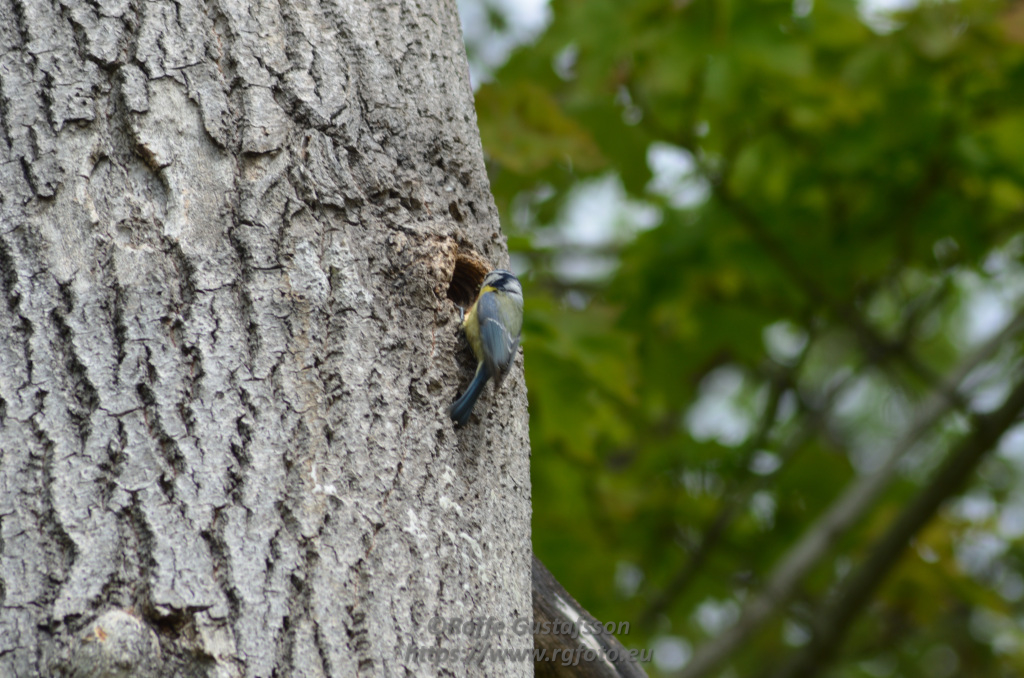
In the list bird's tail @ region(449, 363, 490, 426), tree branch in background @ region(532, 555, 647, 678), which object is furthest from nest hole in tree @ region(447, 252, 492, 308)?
tree branch in background @ region(532, 555, 647, 678)

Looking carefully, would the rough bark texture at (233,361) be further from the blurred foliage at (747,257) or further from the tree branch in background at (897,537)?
the tree branch in background at (897,537)

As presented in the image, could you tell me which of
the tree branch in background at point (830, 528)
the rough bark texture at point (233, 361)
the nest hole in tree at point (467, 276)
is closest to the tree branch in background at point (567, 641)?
the rough bark texture at point (233, 361)

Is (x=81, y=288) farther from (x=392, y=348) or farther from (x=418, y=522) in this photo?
(x=418, y=522)

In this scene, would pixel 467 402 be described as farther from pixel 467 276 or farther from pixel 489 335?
pixel 467 276

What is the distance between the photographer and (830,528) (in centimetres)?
439

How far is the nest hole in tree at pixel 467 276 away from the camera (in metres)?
1.94

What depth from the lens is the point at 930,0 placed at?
3576 millimetres

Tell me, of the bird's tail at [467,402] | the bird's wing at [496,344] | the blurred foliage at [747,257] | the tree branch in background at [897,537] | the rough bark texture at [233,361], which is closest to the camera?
the rough bark texture at [233,361]

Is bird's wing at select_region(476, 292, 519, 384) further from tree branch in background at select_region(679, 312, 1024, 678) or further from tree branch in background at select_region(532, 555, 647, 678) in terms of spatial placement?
tree branch in background at select_region(679, 312, 1024, 678)

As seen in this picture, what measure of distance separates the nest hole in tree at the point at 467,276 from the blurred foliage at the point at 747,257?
2.40 ft

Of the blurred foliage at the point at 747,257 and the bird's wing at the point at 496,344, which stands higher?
the blurred foliage at the point at 747,257

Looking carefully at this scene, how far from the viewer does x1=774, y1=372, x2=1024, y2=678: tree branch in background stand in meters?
4.01

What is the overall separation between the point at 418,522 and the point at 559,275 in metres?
4.13

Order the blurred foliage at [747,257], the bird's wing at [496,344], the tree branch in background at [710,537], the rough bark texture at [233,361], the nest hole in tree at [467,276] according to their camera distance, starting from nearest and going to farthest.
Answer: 1. the rough bark texture at [233,361]
2. the bird's wing at [496,344]
3. the nest hole in tree at [467,276]
4. the blurred foliage at [747,257]
5. the tree branch in background at [710,537]
